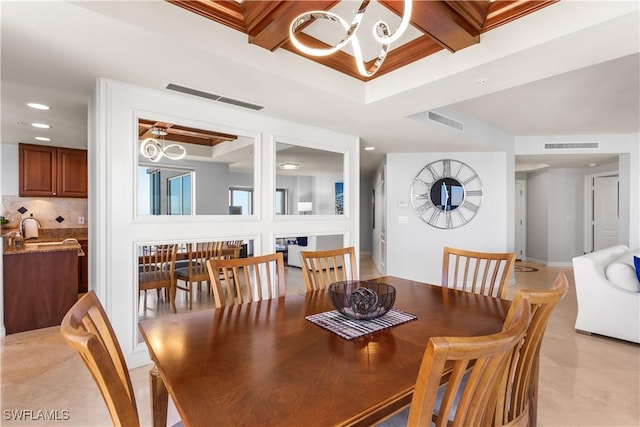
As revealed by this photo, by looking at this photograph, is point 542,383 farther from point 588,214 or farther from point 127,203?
point 588,214

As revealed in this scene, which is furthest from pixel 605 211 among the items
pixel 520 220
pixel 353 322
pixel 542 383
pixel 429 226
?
pixel 353 322

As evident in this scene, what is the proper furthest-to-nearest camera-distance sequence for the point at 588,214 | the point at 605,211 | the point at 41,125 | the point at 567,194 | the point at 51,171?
the point at 567,194 → the point at 588,214 → the point at 605,211 → the point at 51,171 → the point at 41,125

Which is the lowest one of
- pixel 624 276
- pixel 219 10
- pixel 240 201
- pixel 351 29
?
pixel 624 276

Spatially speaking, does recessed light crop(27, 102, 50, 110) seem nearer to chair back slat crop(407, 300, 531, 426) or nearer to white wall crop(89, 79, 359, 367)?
white wall crop(89, 79, 359, 367)

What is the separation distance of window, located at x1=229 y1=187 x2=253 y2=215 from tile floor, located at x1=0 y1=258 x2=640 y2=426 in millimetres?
1127

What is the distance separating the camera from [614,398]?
2.15 meters

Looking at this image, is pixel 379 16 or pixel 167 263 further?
pixel 167 263

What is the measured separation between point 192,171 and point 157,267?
0.91m

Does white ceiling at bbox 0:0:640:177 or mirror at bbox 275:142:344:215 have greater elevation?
white ceiling at bbox 0:0:640:177

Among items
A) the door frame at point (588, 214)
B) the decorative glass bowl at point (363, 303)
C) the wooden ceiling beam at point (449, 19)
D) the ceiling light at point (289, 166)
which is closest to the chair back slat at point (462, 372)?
the decorative glass bowl at point (363, 303)

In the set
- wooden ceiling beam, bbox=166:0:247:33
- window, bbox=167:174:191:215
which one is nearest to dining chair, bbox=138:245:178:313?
window, bbox=167:174:191:215

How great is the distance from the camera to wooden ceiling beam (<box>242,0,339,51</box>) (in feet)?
5.84

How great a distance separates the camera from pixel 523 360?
1097 millimetres

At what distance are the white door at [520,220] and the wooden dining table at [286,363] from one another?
23.5 feet
